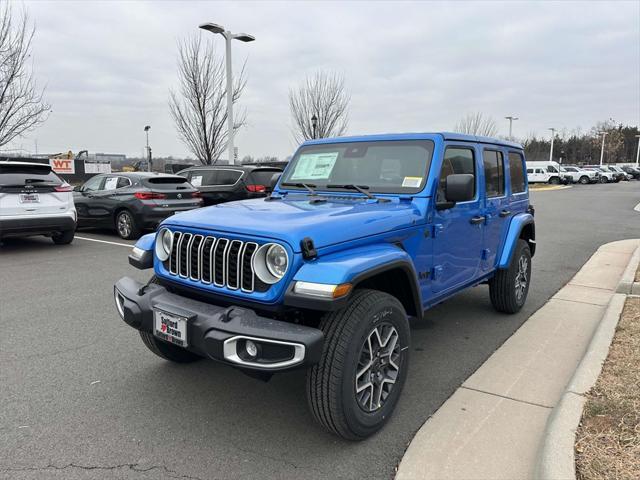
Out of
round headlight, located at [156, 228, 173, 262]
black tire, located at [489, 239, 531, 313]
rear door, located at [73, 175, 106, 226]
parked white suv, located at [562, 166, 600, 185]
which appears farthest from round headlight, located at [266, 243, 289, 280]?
parked white suv, located at [562, 166, 600, 185]

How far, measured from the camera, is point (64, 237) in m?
9.82

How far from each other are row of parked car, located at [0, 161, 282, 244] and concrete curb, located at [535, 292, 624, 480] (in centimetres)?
743

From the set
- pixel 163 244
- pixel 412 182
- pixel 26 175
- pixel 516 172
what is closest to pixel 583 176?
pixel 516 172

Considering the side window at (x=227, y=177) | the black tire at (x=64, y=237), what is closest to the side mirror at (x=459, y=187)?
the black tire at (x=64, y=237)

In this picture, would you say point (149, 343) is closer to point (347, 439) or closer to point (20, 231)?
point (347, 439)

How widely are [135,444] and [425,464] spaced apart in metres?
1.71

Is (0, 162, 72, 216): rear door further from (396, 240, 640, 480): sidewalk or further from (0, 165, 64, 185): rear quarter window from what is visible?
(396, 240, 640, 480): sidewalk

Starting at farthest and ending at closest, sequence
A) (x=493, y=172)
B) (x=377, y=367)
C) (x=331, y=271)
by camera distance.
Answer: (x=493, y=172)
(x=377, y=367)
(x=331, y=271)

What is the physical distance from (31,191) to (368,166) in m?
7.43

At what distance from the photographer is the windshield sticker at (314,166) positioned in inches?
169

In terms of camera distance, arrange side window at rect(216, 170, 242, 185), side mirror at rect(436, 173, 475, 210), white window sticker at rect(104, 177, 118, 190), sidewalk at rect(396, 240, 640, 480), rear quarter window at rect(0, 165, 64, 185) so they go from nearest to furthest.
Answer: sidewalk at rect(396, 240, 640, 480) → side mirror at rect(436, 173, 475, 210) → rear quarter window at rect(0, 165, 64, 185) → white window sticker at rect(104, 177, 118, 190) → side window at rect(216, 170, 242, 185)

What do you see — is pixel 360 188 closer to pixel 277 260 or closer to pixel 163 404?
pixel 277 260

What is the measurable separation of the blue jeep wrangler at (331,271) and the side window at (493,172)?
0.98 ft

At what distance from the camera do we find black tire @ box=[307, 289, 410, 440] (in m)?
2.65
